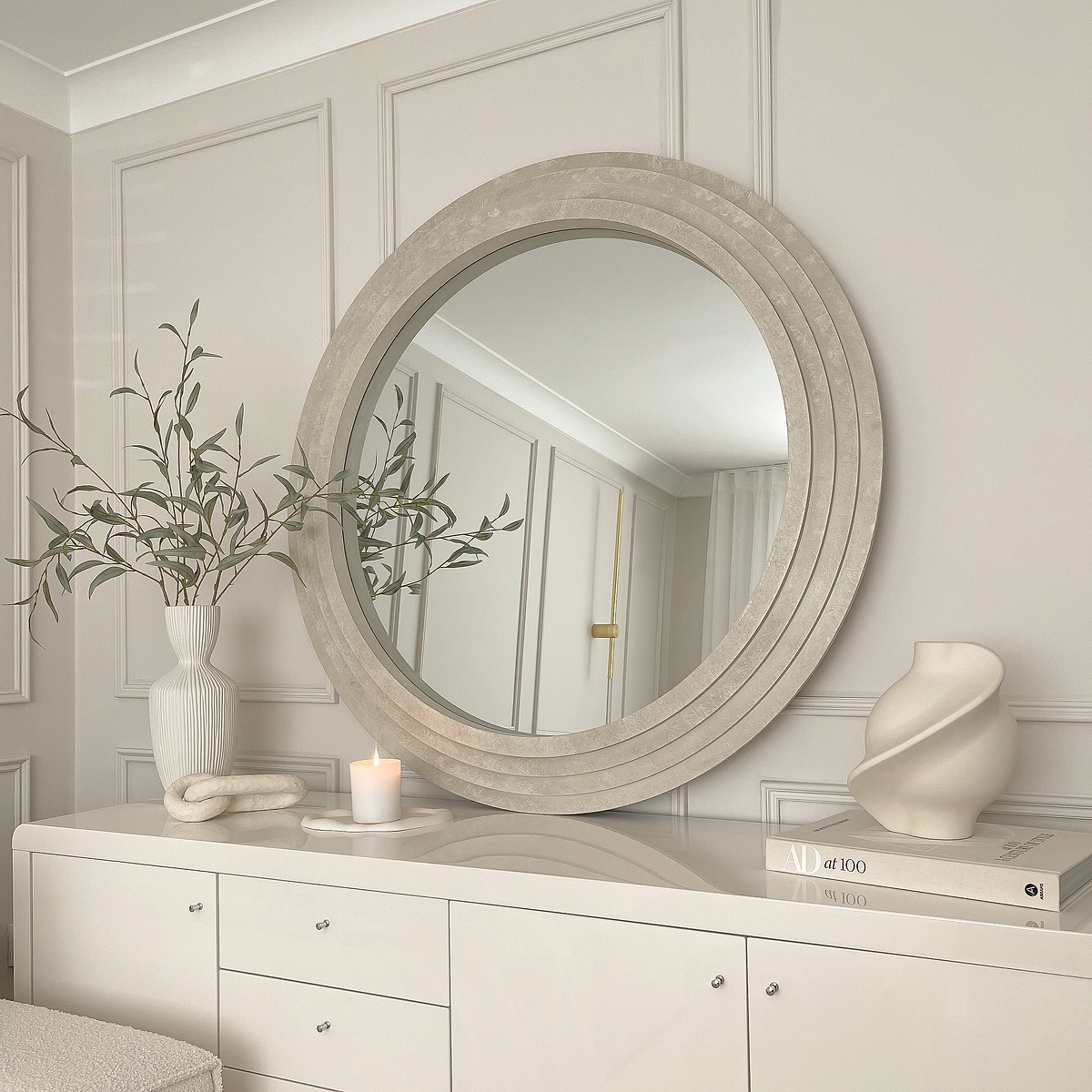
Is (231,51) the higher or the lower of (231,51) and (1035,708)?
the higher

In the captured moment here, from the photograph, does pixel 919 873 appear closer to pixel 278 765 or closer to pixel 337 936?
pixel 337 936

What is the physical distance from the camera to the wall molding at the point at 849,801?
5.01 feet

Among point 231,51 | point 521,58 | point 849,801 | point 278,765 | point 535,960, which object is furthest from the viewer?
point 231,51

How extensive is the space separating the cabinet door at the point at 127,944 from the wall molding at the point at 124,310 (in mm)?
553

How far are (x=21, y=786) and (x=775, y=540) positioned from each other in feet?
6.17

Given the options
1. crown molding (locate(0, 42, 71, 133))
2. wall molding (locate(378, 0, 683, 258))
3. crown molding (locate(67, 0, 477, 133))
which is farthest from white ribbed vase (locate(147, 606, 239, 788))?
crown molding (locate(0, 42, 71, 133))

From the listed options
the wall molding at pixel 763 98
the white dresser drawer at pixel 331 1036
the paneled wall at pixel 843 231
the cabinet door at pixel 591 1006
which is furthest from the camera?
the wall molding at pixel 763 98

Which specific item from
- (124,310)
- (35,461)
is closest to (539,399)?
(124,310)

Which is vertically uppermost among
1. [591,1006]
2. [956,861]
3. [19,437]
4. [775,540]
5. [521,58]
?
[521,58]

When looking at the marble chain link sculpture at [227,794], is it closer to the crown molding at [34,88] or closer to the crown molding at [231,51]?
the crown molding at [231,51]

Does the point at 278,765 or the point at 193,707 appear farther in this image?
the point at 278,765

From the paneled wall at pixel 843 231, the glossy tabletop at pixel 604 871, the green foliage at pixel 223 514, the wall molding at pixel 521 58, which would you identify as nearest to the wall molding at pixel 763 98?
the paneled wall at pixel 843 231

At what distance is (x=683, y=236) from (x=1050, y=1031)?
1319 mm

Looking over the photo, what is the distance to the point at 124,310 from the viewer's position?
8.29 ft
